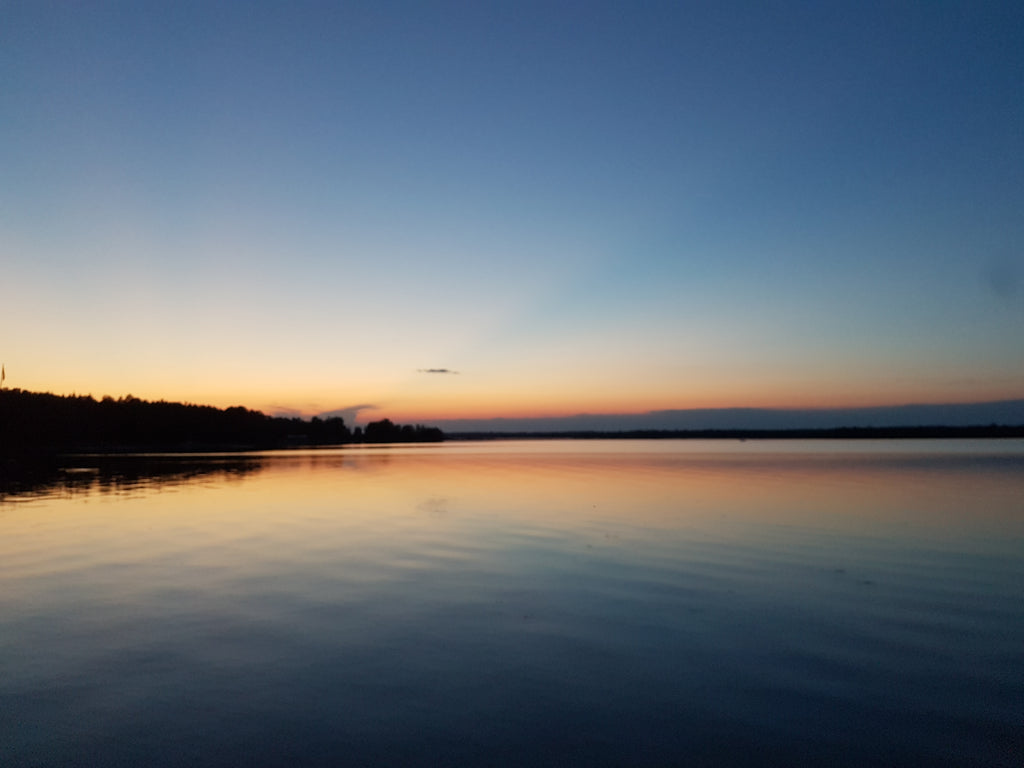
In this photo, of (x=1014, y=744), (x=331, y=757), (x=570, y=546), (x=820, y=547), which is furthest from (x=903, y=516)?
(x=331, y=757)

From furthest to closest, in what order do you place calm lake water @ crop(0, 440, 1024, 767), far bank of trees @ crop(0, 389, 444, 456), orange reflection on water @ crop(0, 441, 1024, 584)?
far bank of trees @ crop(0, 389, 444, 456) → orange reflection on water @ crop(0, 441, 1024, 584) → calm lake water @ crop(0, 440, 1024, 767)

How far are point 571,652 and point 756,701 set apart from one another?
3.35 meters

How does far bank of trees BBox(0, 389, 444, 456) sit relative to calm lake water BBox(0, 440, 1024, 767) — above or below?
above

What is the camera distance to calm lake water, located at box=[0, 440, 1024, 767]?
26.4 ft

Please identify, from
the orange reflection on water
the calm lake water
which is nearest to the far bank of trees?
the orange reflection on water

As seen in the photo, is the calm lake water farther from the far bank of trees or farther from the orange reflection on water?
the far bank of trees

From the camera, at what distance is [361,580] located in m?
17.2

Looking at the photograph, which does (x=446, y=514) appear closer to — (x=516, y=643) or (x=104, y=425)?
(x=516, y=643)

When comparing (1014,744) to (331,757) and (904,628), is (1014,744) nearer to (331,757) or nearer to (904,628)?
(904,628)

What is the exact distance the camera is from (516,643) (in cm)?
1204

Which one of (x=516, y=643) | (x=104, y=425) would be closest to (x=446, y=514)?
(x=516, y=643)

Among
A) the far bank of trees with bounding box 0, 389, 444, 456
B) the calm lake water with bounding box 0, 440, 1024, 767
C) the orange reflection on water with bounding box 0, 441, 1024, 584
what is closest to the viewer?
the calm lake water with bounding box 0, 440, 1024, 767

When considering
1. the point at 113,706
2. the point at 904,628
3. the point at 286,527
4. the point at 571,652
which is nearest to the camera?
the point at 113,706

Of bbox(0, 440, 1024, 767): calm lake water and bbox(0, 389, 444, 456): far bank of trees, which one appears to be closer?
bbox(0, 440, 1024, 767): calm lake water
